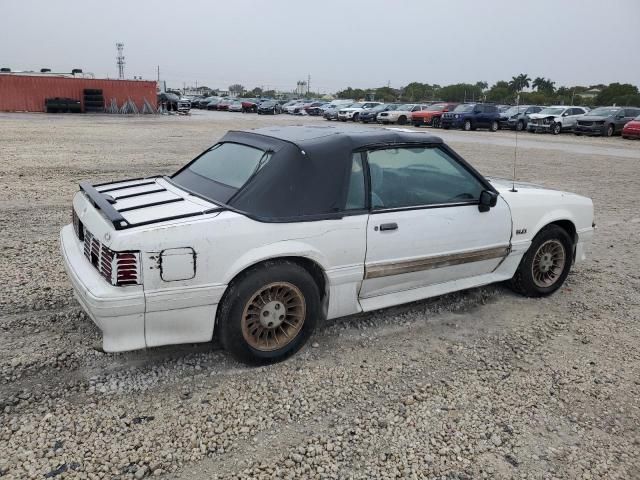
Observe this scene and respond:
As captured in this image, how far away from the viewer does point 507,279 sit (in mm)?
4621

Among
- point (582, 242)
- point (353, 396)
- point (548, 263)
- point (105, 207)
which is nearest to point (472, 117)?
point (582, 242)

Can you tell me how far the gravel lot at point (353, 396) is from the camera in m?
2.64

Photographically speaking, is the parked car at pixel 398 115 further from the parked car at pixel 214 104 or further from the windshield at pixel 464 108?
the parked car at pixel 214 104

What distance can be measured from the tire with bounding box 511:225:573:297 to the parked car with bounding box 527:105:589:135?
2644 centimetres

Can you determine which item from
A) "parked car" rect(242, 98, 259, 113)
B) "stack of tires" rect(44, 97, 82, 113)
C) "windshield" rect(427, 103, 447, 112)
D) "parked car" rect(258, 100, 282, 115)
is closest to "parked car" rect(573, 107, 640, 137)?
"windshield" rect(427, 103, 447, 112)

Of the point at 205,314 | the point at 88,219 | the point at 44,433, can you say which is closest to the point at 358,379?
the point at 205,314

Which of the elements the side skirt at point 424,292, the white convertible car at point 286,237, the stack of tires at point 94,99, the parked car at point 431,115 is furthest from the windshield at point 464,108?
the side skirt at point 424,292

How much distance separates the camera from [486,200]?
13.6 feet

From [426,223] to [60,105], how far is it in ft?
124

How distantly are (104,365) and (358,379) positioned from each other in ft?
5.26

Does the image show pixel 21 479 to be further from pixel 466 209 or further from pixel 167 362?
pixel 466 209

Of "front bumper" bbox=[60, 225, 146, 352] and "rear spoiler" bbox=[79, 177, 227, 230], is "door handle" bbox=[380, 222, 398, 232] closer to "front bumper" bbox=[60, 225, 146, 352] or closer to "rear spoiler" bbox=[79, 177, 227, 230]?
"rear spoiler" bbox=[79, 177, 227, 230]

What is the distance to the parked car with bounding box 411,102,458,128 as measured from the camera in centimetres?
3067

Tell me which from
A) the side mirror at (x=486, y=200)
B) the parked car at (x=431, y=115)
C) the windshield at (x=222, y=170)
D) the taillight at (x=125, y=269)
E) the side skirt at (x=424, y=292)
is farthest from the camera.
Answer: the parked car at (x=431, y=115)
